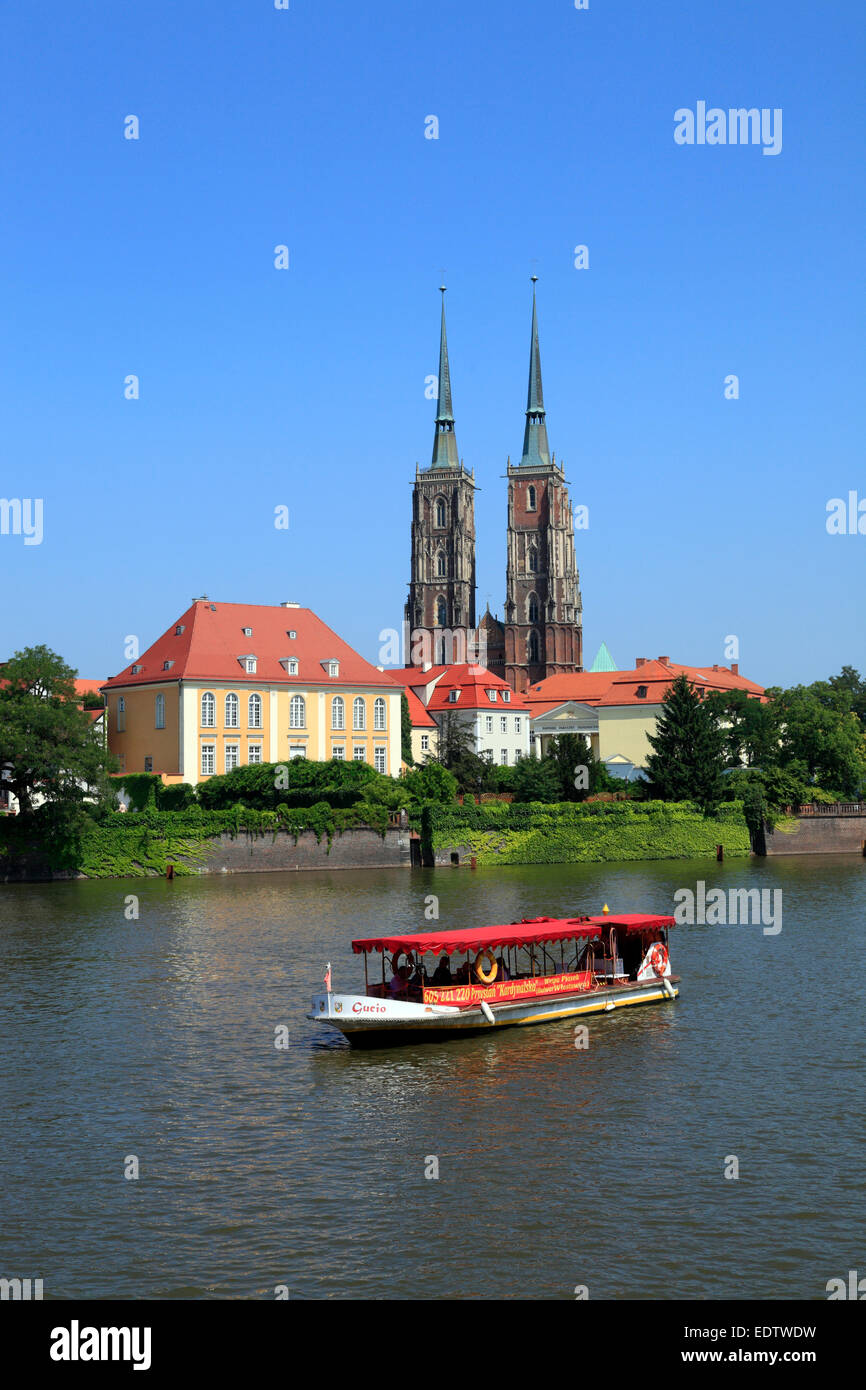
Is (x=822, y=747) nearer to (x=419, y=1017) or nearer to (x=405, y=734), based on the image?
(x=405, y=734)

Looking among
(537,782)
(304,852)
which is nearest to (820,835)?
(537,782)

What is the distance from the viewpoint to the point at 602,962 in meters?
37.3

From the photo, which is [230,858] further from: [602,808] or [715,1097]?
[715,1097]

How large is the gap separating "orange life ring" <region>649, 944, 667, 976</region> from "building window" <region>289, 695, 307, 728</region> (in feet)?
184

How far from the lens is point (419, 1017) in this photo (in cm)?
3155

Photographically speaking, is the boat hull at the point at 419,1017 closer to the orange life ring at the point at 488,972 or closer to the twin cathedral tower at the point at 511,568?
the orange life ring at the point at 488,972

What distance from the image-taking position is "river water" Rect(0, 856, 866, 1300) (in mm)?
17797

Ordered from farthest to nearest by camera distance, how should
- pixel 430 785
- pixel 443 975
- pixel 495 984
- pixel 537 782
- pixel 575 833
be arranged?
pixel 537 782
pixel 430 785
pixel 575 833
pixel 443 975
pixel 495 984

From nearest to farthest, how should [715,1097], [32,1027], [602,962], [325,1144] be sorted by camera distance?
[325,1144] → [715,1097] → [32,1027] → [602,962]

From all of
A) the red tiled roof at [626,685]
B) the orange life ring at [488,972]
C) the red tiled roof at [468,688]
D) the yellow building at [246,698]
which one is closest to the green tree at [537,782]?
the yellow building at [246,698]

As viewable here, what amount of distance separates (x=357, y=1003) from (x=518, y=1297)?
1448cm

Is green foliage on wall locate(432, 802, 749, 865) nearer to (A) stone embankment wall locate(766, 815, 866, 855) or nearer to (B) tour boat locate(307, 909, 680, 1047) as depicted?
(A) stone embankment wall locate(766, 815, 866, 855)

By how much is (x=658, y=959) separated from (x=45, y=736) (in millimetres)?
42353
